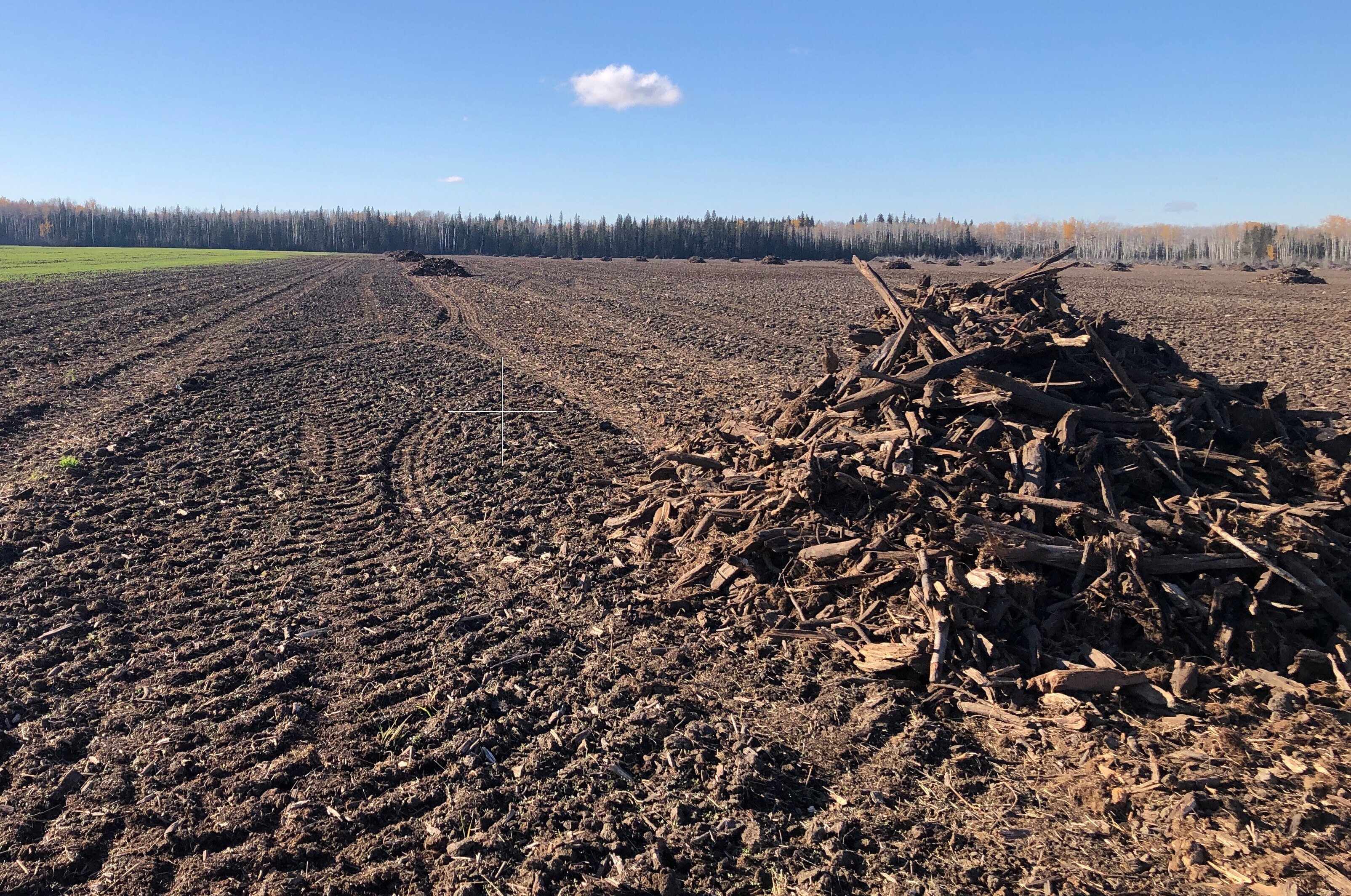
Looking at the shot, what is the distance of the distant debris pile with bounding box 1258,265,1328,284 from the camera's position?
136 ft

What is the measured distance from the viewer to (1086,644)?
487 centimetres

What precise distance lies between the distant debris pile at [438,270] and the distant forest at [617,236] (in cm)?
6829

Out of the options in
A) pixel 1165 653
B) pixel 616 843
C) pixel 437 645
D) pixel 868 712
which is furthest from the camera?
pixel 437 645

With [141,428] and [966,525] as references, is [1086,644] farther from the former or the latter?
[141,428]

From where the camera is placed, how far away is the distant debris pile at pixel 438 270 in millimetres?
47594

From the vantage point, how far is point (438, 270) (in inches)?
1921

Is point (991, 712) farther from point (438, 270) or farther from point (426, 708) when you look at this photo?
point (438, 270)

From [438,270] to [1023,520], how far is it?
158ft

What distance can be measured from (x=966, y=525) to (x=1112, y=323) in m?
3.31

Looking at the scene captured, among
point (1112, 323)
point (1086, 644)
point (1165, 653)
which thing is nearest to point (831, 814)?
point (1086, 644)

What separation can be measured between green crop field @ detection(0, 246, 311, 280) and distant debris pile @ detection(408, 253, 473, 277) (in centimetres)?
1827

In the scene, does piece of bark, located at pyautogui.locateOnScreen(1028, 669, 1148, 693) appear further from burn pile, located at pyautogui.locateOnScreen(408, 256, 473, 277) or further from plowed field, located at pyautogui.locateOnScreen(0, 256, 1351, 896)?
burn pile, located at pyautogui.locateOnScreen(408, 256, 473, 277)

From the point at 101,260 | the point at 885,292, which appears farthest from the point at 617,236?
the point at 885,292

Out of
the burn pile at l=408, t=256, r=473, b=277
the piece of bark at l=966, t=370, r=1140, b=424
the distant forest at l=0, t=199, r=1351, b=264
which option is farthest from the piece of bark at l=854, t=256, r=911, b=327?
the distant forest at l=0, t=199, r=1351, b=264
